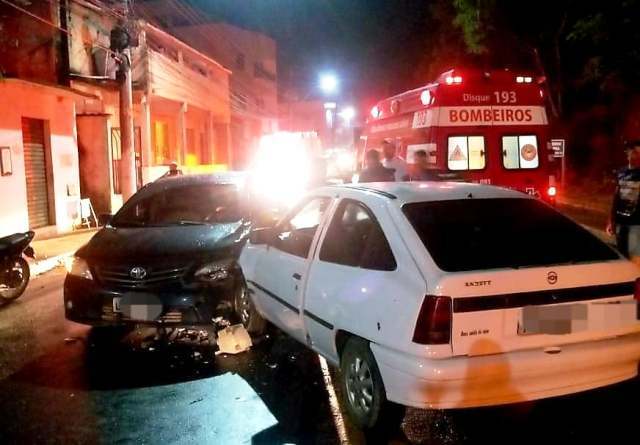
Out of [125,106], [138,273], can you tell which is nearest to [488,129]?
[138,273]

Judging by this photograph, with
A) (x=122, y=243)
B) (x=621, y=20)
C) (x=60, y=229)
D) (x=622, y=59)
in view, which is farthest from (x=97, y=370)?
(x=622, y=59)

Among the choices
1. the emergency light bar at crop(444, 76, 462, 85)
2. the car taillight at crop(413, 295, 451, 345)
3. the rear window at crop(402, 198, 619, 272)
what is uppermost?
the emergency light bar at crop(444, 76, 462, 85)

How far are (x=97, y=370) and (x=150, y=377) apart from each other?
0.56m

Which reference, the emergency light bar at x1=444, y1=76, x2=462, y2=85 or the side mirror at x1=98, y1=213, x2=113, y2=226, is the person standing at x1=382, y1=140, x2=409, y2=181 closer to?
the emergency light bar at x1=444, y1=76, x2=462, y2=85

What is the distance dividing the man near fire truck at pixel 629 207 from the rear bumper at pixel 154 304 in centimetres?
395

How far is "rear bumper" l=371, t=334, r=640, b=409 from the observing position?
355cm

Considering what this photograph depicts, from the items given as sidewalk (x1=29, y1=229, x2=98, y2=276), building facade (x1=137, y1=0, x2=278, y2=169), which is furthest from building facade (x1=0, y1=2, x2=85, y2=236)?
building facade (x1=137, y1=0, x2=278, y2=169)

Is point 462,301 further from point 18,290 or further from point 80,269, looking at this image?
point 18,290

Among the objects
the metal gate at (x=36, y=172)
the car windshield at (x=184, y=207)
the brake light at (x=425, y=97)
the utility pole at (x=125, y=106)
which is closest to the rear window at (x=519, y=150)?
the brake light at (x=425, y=97)

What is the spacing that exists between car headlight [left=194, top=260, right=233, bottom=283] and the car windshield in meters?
0.98

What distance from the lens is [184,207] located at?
757cm

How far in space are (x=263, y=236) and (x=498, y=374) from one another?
8.63ft

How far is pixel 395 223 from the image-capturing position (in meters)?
4.08

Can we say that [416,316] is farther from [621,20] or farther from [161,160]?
[161,160]
